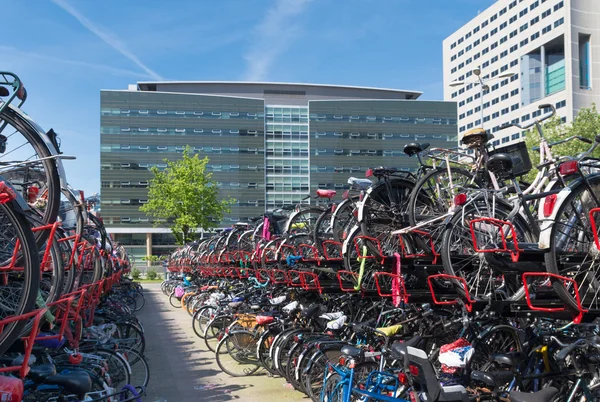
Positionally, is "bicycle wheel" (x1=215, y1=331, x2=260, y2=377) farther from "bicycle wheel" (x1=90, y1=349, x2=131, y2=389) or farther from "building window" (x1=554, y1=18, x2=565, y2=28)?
"building window" (x1=554, y1=18, x2=565, y2=28)

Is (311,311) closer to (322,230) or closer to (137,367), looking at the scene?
(322,230)

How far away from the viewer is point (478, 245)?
4.59 meters

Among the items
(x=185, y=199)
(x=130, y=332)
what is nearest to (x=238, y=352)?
(x=130, y=332)

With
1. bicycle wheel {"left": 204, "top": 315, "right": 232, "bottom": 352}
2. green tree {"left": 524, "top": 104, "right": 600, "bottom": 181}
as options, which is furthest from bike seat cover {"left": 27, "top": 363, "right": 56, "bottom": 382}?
green tree {"left": 524, "top": 104, "right": 600, "bottom": 181}

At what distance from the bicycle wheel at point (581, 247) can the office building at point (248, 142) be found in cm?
5736

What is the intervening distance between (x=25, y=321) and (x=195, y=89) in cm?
7070

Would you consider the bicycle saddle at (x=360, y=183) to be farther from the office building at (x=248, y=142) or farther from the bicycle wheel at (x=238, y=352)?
the office building at (x=248, y=142)

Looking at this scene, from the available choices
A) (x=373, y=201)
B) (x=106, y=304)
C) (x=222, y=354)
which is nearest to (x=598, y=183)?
(x=373, y=201)

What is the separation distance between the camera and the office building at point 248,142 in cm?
6025

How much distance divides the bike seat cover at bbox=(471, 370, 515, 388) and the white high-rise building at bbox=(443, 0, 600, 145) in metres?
51.7

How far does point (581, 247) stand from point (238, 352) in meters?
5.98

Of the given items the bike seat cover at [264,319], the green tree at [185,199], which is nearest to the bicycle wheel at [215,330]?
the bike seat cover at [264,319]

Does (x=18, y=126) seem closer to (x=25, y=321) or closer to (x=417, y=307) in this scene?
(x=25, y=321)

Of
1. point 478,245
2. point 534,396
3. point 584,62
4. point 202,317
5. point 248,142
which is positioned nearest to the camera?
point 534,396
